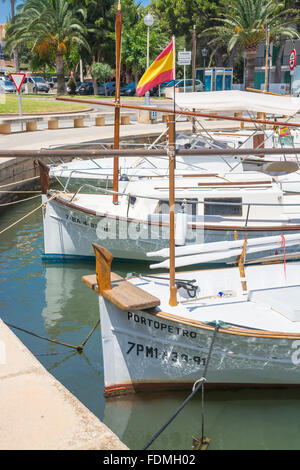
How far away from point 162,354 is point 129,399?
2.70 feet

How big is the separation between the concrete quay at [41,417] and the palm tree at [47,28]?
46.1 m

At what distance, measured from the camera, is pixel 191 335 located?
681 cm

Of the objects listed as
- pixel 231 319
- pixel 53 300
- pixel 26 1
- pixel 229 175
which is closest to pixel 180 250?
pixel 231 319

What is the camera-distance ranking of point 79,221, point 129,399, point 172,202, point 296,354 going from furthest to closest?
point 79,221, point 129,399, point 296,354, point 172,202

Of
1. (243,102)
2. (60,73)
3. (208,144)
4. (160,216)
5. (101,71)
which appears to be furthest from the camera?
(101,71)

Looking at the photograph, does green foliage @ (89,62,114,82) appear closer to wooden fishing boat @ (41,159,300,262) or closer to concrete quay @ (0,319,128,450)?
wooden fishing boat @ (41,159,300,262)

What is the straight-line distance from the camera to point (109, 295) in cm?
661

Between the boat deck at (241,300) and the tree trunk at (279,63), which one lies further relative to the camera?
the tree trunk at (279,63)

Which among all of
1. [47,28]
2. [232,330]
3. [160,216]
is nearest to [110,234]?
[160,216]

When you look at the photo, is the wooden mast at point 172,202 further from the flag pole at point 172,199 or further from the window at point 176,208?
the window at point 176,208

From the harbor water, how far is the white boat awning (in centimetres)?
607

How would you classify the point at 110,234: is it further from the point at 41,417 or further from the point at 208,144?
the point at 41,417

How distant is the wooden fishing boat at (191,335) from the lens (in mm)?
6699

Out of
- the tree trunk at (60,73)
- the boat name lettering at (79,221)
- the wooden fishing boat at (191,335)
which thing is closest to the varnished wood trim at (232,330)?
the wooden fishing boat at (191,335)
